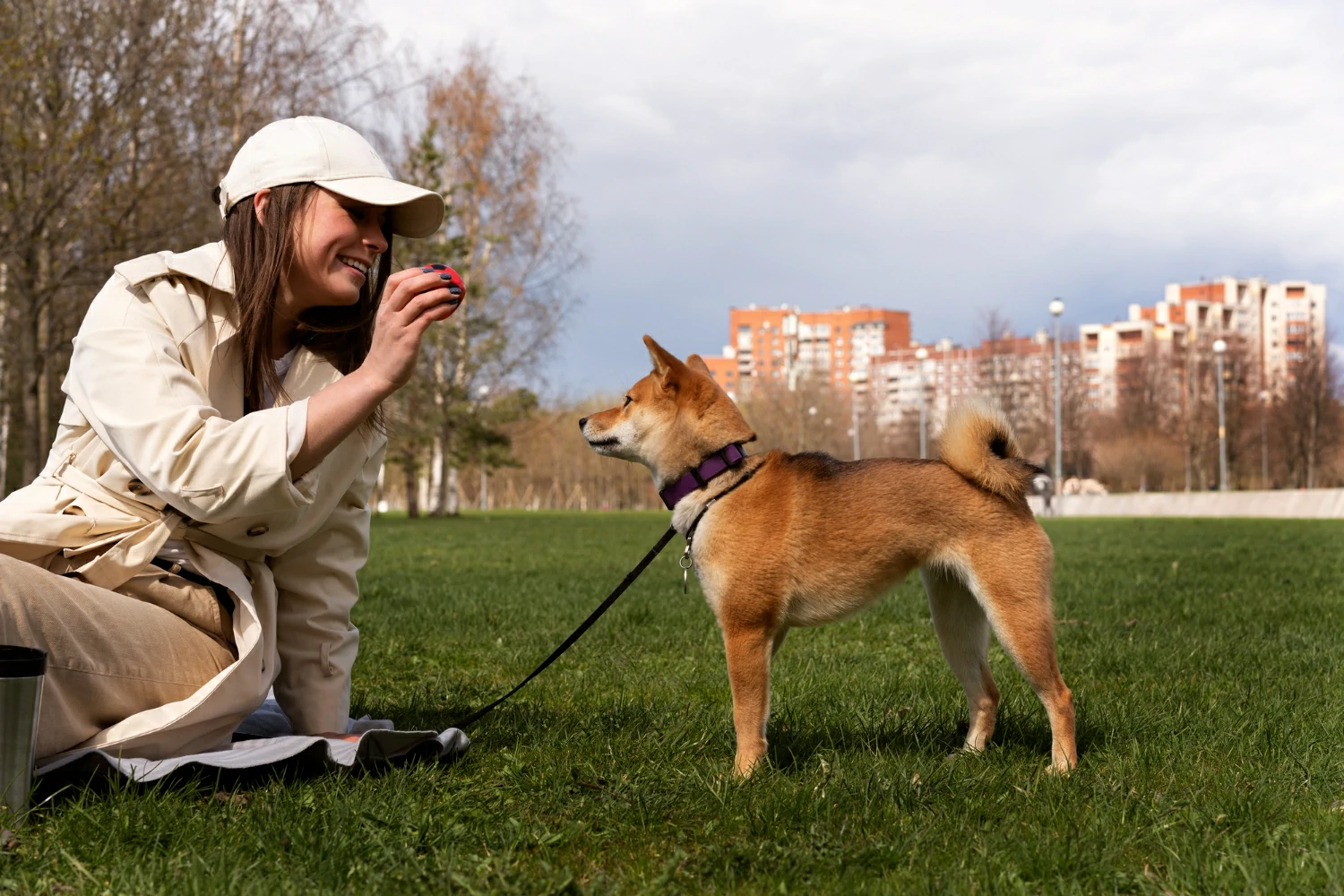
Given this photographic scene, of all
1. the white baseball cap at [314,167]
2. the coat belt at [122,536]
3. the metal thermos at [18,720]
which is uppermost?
the white baseball cap at [314,167]

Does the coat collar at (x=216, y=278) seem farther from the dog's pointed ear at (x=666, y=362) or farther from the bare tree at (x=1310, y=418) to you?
the bare tree at (x=1310, y=418)

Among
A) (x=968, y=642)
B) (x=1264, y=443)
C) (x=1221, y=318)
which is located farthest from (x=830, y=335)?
(x=968, y=642)

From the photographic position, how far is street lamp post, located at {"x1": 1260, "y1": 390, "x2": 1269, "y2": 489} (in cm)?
6169

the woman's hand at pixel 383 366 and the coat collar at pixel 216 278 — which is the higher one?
the coat collar at pixel 216 278

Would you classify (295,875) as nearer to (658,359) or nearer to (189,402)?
(189,402)

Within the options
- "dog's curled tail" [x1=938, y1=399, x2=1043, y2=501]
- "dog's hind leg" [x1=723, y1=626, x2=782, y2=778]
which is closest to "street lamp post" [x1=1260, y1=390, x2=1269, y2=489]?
"dog's curled tail" [x1=938, y1=399, x2=1043, y2=501]

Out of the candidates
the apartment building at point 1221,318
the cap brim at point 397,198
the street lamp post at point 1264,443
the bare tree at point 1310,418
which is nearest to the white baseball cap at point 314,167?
the cap brim at point 397,198

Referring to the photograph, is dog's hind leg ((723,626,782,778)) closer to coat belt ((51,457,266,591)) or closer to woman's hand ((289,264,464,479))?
woman's hand ((289,264,464,479))

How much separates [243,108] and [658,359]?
18.0 meters

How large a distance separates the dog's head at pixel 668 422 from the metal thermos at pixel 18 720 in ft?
6.89

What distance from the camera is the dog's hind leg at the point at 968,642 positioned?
4145mm

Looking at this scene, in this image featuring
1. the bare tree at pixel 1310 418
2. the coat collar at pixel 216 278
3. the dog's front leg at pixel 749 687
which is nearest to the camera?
the coat collar at pixel 216 278

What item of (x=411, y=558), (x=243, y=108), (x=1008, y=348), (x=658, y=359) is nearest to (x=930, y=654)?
(x=658, y=359)

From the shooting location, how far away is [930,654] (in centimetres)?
629
